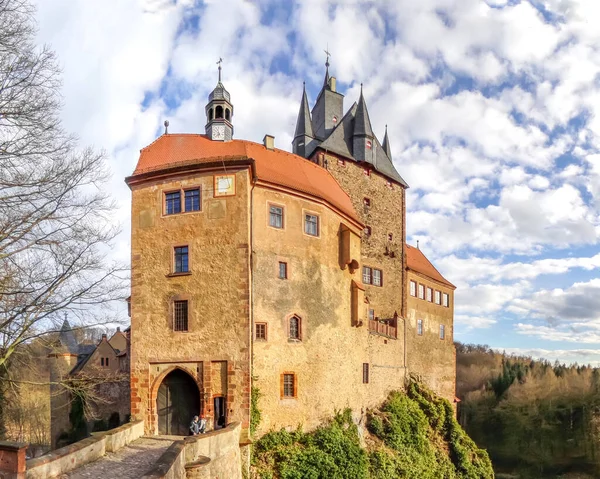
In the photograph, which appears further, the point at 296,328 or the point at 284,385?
the point at 296,328

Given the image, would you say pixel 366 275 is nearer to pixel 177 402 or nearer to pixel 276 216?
pixel 276 216

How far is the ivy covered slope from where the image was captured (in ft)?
60.7

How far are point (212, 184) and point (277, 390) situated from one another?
7.69 meters

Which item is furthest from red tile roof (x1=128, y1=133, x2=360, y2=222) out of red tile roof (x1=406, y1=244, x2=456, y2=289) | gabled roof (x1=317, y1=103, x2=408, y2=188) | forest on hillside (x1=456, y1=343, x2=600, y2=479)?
forest on hillside (x1=456, y1=343, x2=600, y2=479)

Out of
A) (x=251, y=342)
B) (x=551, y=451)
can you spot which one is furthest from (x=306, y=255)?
(x=551, y=451)

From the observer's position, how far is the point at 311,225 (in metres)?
21.4

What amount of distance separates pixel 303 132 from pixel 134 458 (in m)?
22.0

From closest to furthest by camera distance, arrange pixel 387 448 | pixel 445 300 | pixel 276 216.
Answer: pixel 276 216 → pixel 387 448 → pixel 445 300

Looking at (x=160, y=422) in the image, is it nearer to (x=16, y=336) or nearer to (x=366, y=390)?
(x=16, y=336)

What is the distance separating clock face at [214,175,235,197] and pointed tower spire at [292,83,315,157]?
12.3m

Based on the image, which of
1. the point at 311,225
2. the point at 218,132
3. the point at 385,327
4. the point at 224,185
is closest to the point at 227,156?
the point at 224,185

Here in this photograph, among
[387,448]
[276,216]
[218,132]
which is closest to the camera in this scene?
[276,216]

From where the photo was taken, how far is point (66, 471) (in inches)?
470

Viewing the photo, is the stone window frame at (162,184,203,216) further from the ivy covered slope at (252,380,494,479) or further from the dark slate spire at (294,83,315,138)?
the dark slate spire at (294,83,315,138)
